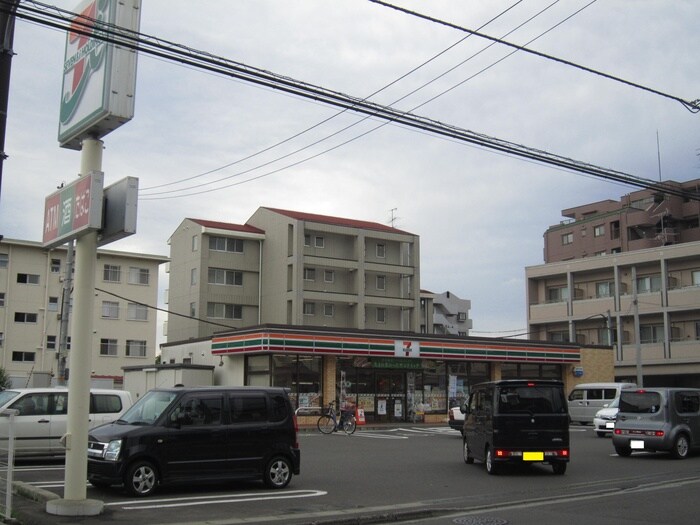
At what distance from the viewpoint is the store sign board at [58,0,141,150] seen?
33.2 ft

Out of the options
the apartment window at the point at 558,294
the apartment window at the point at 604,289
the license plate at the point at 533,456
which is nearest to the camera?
the license plate at the point at 533,456

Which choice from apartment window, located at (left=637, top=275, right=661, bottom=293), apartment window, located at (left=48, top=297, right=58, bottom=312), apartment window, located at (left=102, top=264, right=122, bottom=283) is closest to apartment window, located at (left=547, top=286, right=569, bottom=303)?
apartment window, located at (left=637, top=275, right=661, bottom=293)

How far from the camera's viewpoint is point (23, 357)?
52.4 meters

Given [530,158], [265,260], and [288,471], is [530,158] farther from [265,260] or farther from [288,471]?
[265,260]

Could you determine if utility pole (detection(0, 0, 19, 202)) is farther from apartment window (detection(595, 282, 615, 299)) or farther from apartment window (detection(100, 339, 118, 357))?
apartment window (detection(595, 282, 615, 299))

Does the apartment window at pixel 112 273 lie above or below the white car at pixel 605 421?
above

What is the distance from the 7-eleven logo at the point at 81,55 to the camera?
10500 mm

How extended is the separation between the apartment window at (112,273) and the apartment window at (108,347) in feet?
14.2

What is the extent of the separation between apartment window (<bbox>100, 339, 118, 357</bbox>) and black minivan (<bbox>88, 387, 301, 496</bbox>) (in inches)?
1724

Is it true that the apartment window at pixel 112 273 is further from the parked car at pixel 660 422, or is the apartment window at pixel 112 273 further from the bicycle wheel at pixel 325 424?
the parked car at pixel 660 422

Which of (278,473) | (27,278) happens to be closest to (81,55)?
(278,473)

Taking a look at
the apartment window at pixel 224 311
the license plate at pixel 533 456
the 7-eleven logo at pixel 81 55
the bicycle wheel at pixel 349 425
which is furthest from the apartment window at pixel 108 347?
the 7-eleven logo at pixel 81 55

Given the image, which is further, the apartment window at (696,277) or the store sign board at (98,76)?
the apartment window at (696,277)

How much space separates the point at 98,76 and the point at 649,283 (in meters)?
54.6
